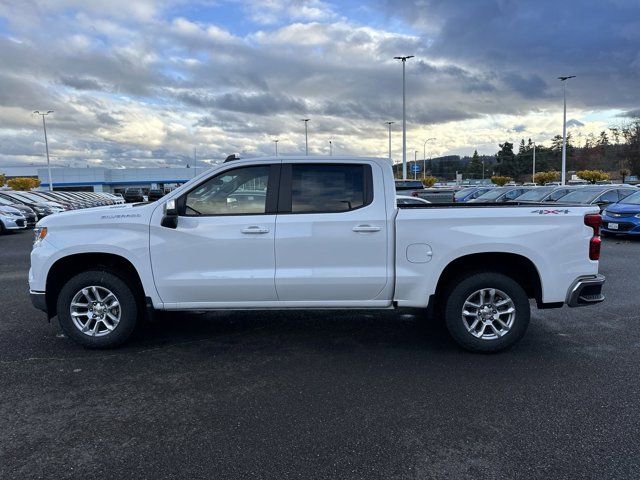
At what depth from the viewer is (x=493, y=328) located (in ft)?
15.2

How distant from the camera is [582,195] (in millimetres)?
16656

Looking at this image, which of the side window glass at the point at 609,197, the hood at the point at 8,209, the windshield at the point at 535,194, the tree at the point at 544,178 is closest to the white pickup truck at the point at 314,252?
the side window glass at the point at 609,197

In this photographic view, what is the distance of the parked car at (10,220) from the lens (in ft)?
54.9

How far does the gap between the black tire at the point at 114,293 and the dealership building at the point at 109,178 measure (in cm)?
8101

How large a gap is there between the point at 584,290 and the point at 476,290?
1005 millimetres

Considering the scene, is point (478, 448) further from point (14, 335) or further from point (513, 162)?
point (513, 162)

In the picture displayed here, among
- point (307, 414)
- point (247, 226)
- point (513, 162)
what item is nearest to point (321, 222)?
point (247, 226)

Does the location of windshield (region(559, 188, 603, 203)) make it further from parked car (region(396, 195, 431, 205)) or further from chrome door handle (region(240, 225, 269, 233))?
chrome door handle (region(240, 225, 269, 233))

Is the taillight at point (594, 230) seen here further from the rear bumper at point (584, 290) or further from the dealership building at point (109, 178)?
the dealership building at point (109, 178)

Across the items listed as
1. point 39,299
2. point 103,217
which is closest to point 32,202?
point 39,299

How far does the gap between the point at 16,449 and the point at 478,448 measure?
3.04 m

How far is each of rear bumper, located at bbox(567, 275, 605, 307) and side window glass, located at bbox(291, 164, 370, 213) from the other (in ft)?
7.15

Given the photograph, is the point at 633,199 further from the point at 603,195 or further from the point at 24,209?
the point at 24,209

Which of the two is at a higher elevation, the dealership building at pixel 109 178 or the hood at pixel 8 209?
the dealership building at pixel 109 178
